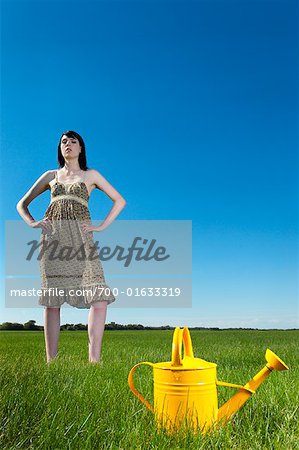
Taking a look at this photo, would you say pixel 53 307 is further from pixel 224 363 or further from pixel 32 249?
pixel 224 363

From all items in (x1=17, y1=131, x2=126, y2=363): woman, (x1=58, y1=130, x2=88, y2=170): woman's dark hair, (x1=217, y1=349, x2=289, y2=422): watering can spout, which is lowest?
(x1=217, y1=349, x2=289, y2=422): watering can spout

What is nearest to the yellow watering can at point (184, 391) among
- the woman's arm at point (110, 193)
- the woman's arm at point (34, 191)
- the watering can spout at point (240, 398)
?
the watering can spout at point (240, 398)

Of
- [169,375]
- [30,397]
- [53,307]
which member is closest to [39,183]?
A: [53,307]

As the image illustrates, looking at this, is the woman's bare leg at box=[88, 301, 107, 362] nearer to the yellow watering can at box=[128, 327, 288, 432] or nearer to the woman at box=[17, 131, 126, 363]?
the woman at box=[17, 131, 126, 363]

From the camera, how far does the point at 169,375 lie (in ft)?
7.30

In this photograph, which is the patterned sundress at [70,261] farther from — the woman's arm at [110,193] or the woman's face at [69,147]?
the woman's face at [69,147]

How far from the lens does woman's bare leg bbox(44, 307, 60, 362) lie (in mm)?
5188

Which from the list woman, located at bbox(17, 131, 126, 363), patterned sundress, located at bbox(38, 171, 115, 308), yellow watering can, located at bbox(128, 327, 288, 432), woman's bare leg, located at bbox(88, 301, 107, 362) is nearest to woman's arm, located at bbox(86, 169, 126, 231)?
woman, located at bbox(17, 131, 126, 363)

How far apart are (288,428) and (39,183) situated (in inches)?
156

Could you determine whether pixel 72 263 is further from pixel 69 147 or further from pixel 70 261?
pixel 69 147

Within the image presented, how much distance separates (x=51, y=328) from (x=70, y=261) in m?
0.75

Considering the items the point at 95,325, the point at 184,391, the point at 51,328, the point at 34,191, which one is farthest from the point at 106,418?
the point at 34,191

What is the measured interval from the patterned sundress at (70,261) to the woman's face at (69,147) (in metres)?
0.43

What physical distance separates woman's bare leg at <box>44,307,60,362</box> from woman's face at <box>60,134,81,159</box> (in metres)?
1.68
